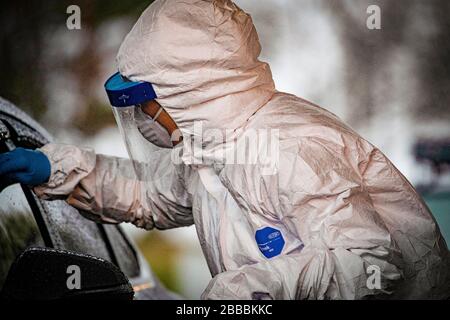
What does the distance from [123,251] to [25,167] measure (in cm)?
72

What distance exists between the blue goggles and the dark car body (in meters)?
0.38

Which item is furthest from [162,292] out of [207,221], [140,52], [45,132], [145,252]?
[140,52]

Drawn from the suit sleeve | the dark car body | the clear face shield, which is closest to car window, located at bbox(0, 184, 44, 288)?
the dark car body

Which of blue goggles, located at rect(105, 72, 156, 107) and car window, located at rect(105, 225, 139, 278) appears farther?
car window, located at rect(105, 225, 139, 278)

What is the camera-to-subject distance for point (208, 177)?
79.9 inches

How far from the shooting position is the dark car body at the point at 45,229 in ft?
7.36

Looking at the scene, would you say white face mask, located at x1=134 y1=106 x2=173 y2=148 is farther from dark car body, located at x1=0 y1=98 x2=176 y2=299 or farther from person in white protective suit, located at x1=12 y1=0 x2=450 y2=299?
dark car body, located at x1=0 y1=98 x2=176 y2=299

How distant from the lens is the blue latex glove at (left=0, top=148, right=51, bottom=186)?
2057 millimetres

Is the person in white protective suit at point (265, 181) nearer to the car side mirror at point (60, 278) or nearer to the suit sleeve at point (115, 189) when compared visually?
the suit sleeve at point (115, 189)

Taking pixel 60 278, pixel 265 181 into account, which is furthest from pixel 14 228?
pixel 265 181

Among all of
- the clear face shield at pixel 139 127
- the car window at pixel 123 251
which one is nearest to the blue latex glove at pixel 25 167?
the clear face shield at pixel 139 127

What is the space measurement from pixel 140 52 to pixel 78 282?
0.58 m

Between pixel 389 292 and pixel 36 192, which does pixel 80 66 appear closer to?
pixel 36 192

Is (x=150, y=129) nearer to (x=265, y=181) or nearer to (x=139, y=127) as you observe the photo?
(x=139, y=127)
